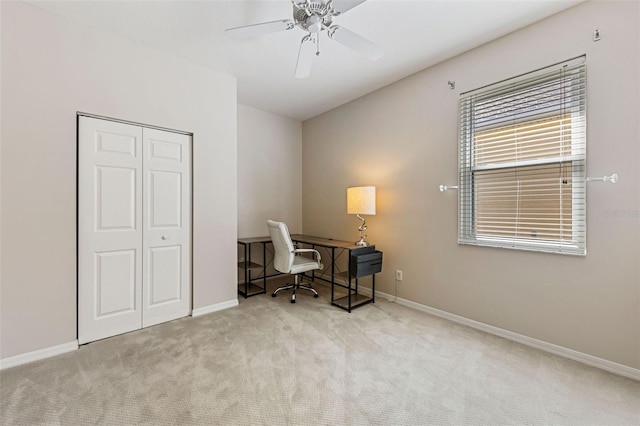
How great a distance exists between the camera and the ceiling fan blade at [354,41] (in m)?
1.90

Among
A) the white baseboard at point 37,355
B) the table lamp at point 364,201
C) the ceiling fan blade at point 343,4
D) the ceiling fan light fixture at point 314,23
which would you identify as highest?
the ceiling fan blade at point 343,4

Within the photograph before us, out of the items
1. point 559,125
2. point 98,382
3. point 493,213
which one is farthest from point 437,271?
point 98,382

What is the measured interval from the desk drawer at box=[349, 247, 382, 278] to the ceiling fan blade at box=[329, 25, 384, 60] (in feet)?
6.44

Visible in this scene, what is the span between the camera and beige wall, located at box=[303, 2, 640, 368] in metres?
1.93

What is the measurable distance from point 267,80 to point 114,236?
7.65 feet


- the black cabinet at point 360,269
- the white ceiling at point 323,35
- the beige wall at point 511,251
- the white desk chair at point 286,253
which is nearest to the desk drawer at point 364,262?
the black cabinet at point 360,269

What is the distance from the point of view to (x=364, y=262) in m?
3.16

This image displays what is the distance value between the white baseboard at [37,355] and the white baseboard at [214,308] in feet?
3.18

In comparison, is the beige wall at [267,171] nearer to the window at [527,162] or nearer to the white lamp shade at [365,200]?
the white lamp shade at [365,200]

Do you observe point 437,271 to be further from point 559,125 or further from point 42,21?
point 42,21

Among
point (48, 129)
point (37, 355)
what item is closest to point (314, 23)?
point (48, 129)

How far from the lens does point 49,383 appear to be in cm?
183

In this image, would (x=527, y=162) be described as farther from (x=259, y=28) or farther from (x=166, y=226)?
(x=166, y=226)

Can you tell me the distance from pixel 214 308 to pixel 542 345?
3115 millimetres
